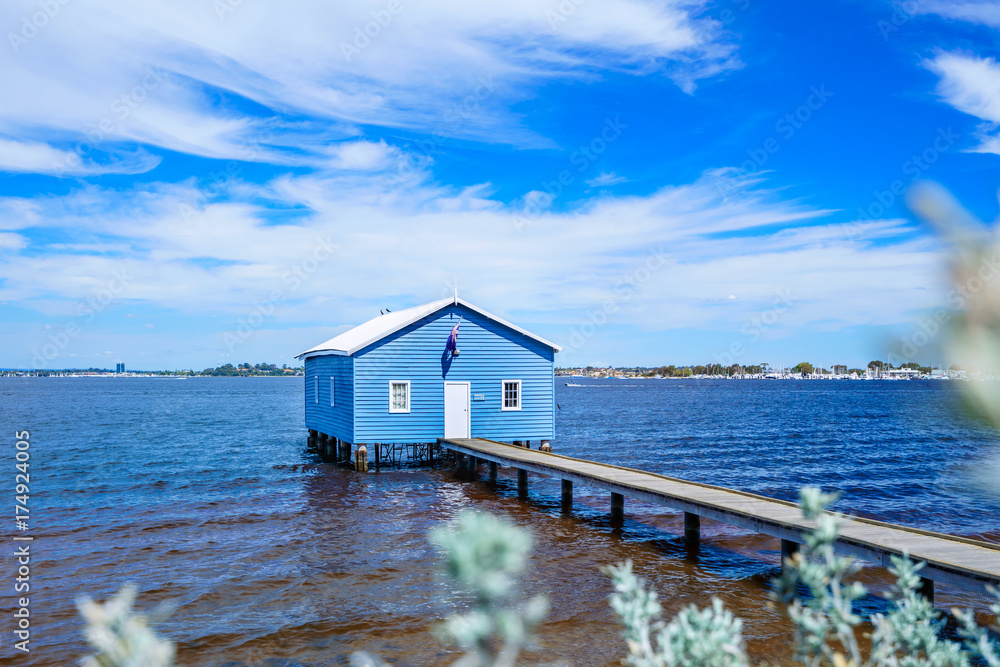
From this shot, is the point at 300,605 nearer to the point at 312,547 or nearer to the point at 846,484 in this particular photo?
the point at 312,547

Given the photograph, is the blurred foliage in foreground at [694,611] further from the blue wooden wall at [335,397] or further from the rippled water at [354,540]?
the blue wooden wall at [335,397]

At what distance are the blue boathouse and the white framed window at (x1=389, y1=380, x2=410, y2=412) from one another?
34mm

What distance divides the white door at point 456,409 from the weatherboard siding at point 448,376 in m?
0.18

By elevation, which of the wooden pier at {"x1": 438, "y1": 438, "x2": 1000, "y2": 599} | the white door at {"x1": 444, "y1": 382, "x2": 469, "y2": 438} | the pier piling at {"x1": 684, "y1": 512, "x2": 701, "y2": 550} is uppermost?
the white door at {"x1": 444, "y1": 382, "x2": 469, "y2": 438}

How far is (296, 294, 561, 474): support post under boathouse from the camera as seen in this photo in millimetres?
23703

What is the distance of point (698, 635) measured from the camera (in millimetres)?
2547

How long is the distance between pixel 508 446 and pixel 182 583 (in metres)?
A: 12.2

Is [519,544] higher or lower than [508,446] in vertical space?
higher

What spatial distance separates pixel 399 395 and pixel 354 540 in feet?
27.7

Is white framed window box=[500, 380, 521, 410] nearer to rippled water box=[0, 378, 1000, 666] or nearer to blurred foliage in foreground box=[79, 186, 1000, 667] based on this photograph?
rippled water box=[0, 378, 1000, 666]

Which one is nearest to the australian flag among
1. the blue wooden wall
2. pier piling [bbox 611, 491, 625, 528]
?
the blue wooden wall

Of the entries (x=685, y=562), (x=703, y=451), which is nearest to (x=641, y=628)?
(x=685, y=562)

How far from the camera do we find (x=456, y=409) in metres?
24.7

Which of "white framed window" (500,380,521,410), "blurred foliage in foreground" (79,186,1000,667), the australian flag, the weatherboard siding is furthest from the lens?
"white framed window" (500,380,521,410)
